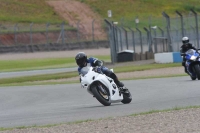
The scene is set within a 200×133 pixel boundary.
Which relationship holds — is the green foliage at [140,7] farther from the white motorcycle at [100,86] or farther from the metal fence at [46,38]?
the white motorcycle at [100,86]

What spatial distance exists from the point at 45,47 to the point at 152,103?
161ft

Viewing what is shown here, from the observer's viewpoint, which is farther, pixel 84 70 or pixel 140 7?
pixel 140 7

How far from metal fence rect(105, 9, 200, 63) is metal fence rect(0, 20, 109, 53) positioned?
15.8m

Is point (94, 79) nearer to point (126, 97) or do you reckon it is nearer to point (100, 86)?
point (100, 86)

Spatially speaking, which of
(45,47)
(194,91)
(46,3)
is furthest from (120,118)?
(46,3)

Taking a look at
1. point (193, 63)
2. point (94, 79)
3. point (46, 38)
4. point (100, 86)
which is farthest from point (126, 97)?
point (46, 38)

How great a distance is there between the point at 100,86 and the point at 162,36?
96.2 feet

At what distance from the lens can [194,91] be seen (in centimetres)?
1769

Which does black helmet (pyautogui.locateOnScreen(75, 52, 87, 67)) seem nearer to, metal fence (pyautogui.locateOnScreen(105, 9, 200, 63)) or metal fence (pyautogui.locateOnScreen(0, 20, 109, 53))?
metal fence (pyautogui.locateOnScreen(105, 9, 200, 63))

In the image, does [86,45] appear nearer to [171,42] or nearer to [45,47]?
[45,47]

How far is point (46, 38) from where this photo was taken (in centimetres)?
6581

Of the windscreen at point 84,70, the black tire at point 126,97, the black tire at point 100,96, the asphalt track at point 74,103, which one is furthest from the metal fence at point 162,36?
the windscreen at point 84,70

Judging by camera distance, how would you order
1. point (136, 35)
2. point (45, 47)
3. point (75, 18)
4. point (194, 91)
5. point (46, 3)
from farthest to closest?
point (46, 3)
point (75, 18)
point (45, 47)
point (136, 35)
point (194, 91)

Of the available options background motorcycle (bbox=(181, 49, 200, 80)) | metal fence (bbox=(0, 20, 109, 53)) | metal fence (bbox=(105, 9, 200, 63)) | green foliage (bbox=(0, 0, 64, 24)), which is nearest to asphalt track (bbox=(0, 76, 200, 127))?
background motorcycle (bbox=(181, 49, 200, 80))
